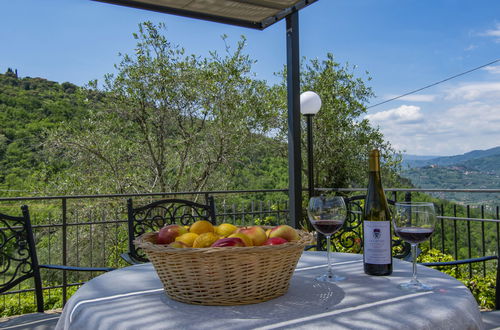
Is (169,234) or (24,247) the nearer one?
(169,234)

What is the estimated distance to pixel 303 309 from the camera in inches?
29.9

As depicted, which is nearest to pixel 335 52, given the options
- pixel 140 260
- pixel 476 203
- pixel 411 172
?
pixel 411 172

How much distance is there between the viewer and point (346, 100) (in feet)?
31.3

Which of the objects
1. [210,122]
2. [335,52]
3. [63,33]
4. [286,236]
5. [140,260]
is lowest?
[140,260]

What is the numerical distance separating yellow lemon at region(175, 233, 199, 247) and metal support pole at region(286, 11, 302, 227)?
2.99 m

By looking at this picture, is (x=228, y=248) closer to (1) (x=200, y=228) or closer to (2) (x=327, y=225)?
(1) (x=200, y=228)

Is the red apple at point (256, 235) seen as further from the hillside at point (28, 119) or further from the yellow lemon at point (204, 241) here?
the hillside at point (28, 119)

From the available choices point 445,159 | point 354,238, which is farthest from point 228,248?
point 445,159

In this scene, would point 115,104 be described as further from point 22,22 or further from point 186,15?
point 22,22

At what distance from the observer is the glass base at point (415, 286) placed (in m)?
0.88

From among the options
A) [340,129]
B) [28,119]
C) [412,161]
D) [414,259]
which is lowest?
[414,259]

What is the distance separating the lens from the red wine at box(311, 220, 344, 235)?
1.05m

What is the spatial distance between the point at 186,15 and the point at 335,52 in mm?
6839

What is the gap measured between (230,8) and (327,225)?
266 cm
